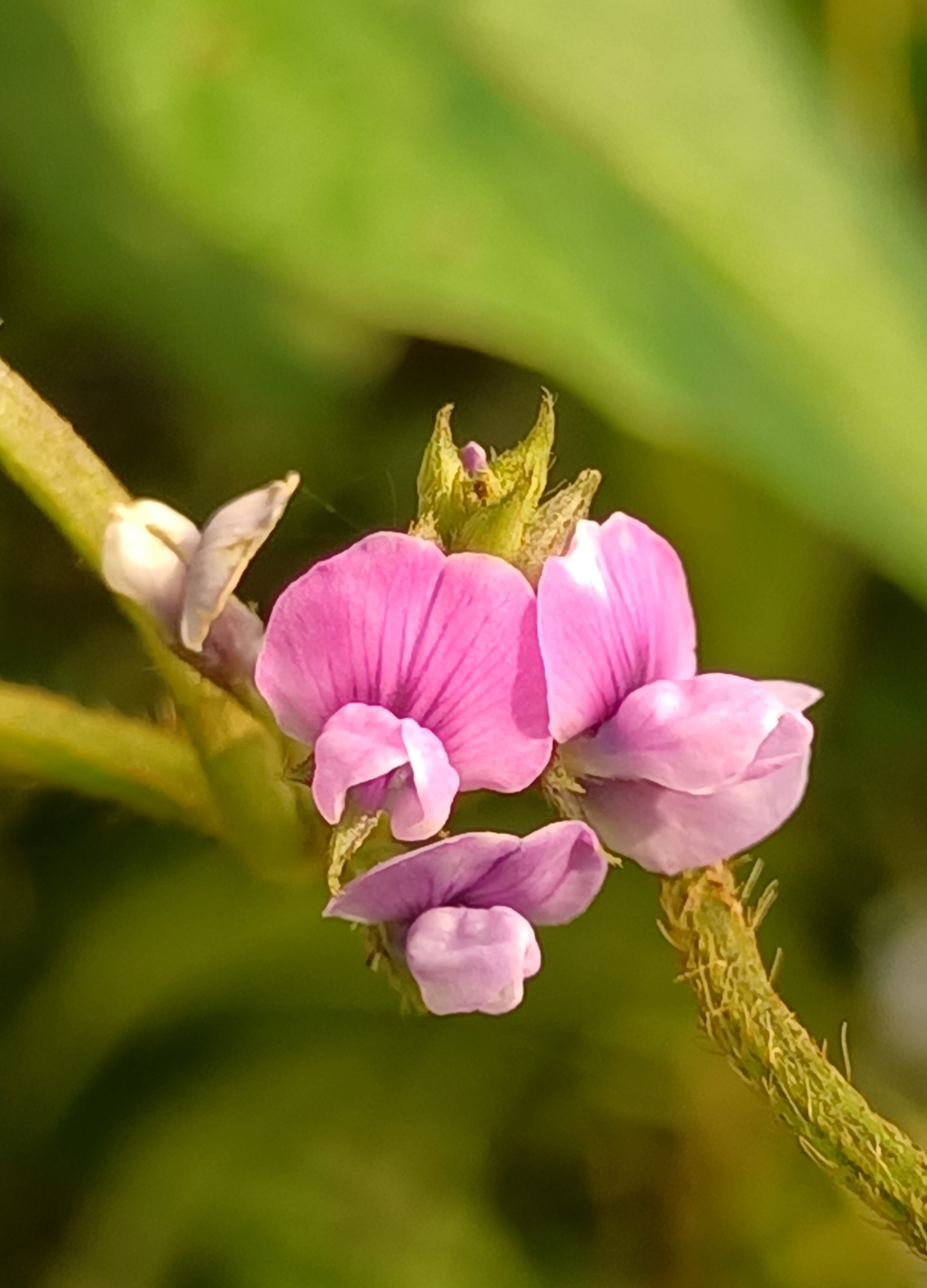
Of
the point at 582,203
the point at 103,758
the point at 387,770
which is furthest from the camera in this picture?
the point at 582,203

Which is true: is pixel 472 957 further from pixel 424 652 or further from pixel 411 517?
pixel 411 517

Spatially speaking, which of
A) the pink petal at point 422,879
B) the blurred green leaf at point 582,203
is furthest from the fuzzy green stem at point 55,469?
the blurred green leaf at point 582,203

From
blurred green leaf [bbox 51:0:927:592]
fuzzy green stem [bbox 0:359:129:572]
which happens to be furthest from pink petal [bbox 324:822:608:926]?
blurred green leaf [bbox 51:0:927:592]

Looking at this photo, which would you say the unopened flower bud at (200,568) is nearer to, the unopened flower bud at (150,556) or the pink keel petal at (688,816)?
the unopened flower bud at (150,556)

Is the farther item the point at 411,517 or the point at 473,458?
the point at 411,517

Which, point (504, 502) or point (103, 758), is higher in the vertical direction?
point (504, 502)

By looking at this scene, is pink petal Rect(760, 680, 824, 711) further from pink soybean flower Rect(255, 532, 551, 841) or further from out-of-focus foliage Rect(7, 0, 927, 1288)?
out-of-focus foliage Rect(7, 0, 927, 1288)

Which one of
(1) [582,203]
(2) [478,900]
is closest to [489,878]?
(2) [478,900]
